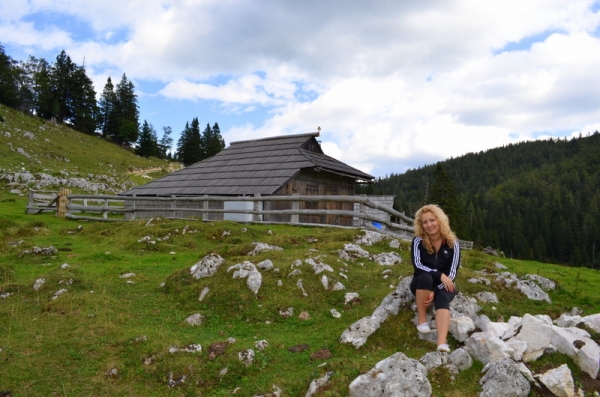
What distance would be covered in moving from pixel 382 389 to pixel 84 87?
9197cm

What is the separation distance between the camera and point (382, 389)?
3.90 m

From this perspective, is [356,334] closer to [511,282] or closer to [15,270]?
[511,282]

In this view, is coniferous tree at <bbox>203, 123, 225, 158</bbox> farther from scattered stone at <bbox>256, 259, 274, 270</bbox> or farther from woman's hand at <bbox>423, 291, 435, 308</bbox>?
woman's hand at <bbox>423, 291, 435, 308</bbox>

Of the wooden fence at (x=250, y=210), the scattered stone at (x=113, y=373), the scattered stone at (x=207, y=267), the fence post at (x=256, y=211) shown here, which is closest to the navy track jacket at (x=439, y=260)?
the scattered stone at (x=207, y=267)

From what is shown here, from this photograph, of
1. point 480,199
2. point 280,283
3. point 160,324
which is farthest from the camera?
point 480,199

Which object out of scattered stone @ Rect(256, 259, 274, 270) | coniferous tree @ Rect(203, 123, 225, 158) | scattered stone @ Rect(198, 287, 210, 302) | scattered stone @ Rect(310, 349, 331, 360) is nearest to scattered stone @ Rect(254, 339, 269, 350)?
scattered stone @ Rect(310, 349, 331, 360)

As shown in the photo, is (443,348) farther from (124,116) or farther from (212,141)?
(124,116)

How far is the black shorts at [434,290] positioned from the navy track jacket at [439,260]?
102 millimetres

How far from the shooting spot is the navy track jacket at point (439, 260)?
17.6 ft

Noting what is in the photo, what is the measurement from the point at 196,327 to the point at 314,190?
19.0 m

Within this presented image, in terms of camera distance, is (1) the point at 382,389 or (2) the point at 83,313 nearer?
(1) the point at 382,389

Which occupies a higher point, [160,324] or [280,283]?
[280,283]

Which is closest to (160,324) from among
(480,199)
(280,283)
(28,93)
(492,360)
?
(280,283)

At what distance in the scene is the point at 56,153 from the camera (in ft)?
168
